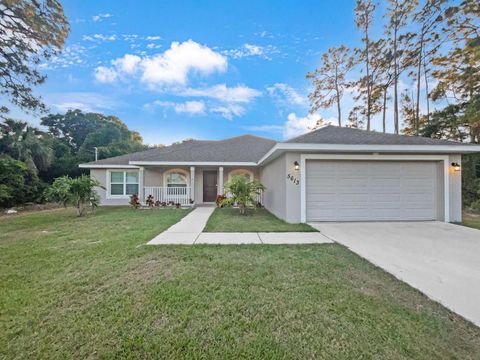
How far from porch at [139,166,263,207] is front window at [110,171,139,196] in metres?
0.82

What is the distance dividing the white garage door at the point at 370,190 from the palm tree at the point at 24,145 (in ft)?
60.8

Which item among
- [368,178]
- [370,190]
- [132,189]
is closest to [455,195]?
[370,190]

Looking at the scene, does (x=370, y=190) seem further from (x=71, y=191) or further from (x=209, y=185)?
(x=71, y=191)

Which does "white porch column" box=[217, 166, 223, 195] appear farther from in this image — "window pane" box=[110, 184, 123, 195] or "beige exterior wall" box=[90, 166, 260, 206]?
"window pane" box=[110, 184, 123, 195]

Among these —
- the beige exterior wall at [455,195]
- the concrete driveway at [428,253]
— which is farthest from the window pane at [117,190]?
the beige exterior wall at [455,195]

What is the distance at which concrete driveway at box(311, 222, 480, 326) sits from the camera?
2.65 metres

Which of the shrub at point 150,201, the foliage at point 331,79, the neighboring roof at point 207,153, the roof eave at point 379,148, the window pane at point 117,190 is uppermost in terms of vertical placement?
the foliage at point 331,79

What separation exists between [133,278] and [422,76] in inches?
757

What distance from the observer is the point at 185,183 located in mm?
12547

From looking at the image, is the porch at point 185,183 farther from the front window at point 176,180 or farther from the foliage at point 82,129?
the foliage at point 82,129

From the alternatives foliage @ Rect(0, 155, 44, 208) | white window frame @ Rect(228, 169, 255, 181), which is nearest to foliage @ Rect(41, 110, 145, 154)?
foliage @ Rect(0, 155, 44, 208)

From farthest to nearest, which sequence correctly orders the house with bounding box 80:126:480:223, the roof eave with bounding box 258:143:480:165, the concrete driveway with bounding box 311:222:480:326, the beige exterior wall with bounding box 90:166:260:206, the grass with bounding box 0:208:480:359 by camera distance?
the beige exterior wall with bounding box 90:166:260:206
the house with bounding box 80:126:480:223
the roof eave with bounding box 258:143:480:165
the concrete driveway with bounding box 311:222:480:326
the grass with bounding box 0:208:480:359

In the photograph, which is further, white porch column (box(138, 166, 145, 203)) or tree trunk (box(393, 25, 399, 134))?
tree trunk (box(393, 25, 399, 134))

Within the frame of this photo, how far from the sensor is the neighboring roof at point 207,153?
1150 centimetres
